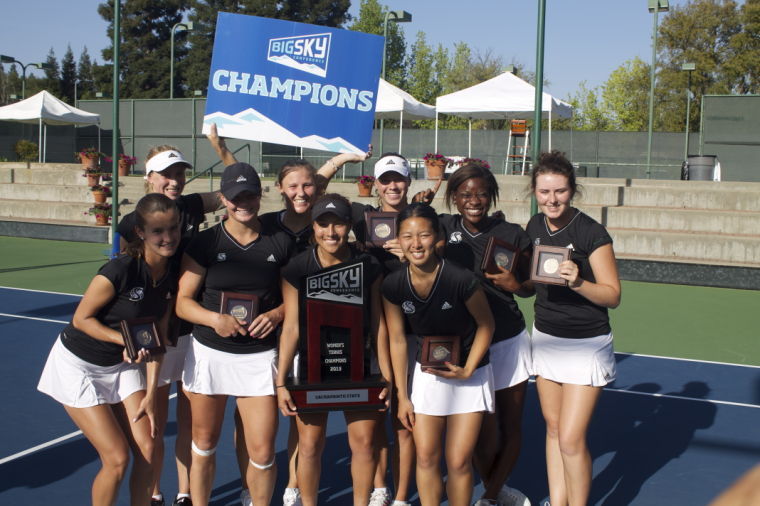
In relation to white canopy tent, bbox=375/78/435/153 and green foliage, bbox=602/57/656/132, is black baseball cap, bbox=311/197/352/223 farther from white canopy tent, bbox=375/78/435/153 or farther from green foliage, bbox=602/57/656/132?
green foliage, bbox=602/57/656/132

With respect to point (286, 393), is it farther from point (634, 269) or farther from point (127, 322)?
point (634, 269)

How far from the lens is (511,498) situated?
456 centimetres

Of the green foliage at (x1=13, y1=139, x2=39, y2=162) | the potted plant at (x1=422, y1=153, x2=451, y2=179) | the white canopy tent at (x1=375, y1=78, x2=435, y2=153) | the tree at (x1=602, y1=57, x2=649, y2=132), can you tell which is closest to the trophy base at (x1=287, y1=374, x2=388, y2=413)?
the potted plant at (x1=422, y1=153, x2=451, y2=179)

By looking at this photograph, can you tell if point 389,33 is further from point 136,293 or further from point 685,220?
point 136,293

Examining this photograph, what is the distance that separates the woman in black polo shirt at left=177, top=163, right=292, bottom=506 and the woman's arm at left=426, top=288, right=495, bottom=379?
0.89 meters

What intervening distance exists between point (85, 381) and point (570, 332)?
2.47 meters

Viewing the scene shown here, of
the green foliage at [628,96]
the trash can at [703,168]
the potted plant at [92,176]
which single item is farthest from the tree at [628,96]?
the potted plant at [92,176]

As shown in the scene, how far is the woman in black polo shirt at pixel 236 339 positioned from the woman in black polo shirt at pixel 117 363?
20 cm

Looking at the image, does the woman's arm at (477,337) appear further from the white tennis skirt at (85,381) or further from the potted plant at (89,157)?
the potted plant at (89,157)

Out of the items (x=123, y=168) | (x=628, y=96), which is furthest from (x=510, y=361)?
(x=628, y=96)

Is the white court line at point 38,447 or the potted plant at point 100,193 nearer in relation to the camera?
the white court line at point 38,447

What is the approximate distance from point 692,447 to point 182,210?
391 centimetres

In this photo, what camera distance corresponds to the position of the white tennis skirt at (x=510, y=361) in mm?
4344

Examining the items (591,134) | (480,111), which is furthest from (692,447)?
(591,134)
